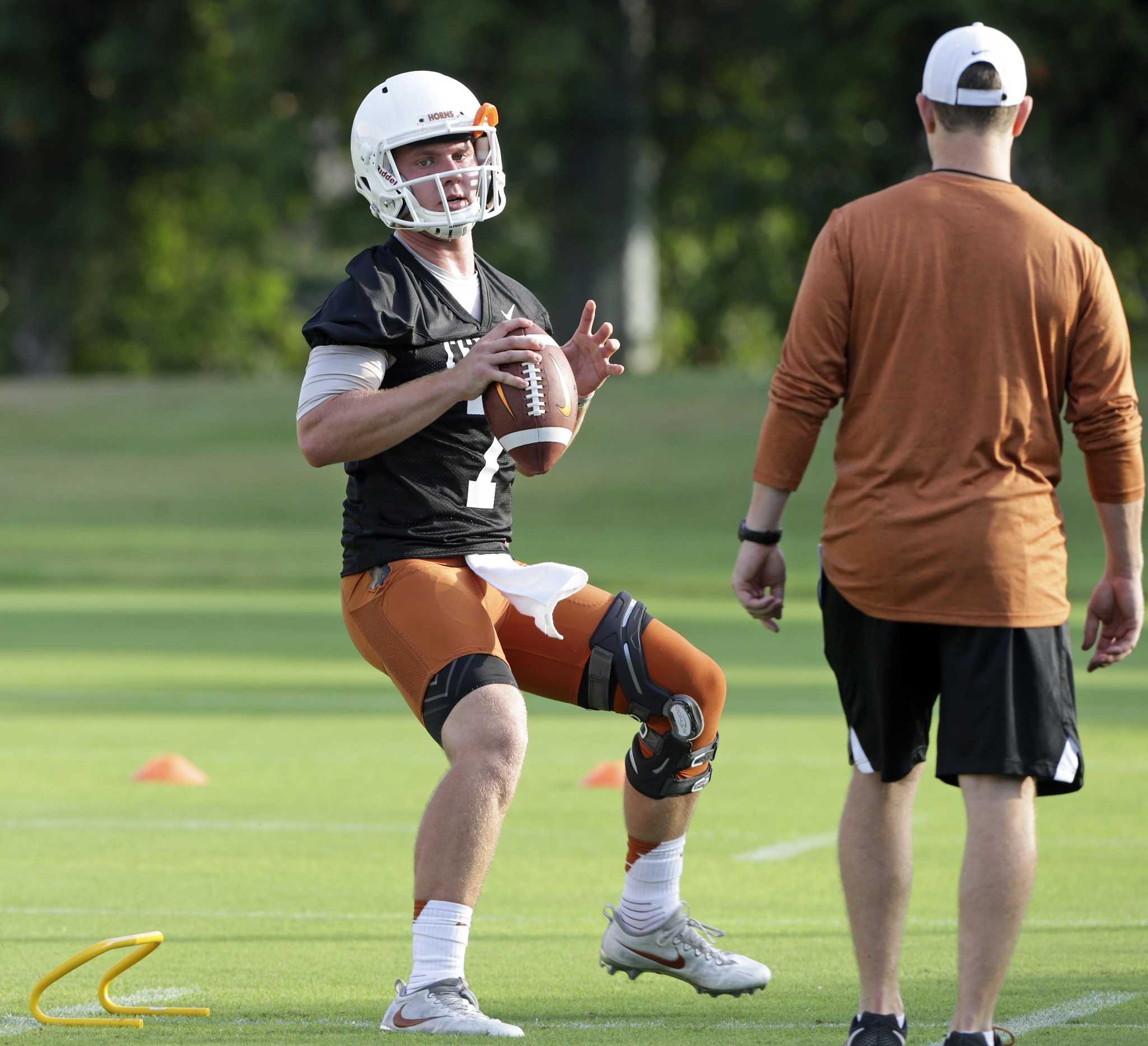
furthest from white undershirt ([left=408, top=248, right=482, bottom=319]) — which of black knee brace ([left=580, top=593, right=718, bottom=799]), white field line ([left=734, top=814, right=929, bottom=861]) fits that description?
white field line ([left=734, top=814, right=929, bottom=861])

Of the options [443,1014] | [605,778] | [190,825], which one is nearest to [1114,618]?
[443,1014]

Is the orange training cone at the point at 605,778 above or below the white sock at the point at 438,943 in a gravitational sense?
below

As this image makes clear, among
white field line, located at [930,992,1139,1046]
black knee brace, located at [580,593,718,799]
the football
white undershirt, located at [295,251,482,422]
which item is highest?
white undershirt, located at [295,251,482,422]

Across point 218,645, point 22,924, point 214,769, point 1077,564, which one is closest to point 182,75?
point 1077,564

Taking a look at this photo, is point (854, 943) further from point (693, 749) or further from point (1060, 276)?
point (1060, 276)

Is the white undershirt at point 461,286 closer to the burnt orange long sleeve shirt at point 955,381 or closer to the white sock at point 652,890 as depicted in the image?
the burnt orange long sleeve shirt at point 955,381

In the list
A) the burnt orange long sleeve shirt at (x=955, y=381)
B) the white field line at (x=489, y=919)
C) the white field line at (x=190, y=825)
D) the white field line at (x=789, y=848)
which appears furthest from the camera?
the white field line at (x=190, y=825)

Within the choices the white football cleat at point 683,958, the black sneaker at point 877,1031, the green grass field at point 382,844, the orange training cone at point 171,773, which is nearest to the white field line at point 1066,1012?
the green grass field at point 382,844

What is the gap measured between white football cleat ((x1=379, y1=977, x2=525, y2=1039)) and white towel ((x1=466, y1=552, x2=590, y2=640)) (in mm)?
903

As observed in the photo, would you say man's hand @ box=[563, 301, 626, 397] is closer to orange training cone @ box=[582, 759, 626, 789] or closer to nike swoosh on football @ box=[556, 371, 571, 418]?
nike swoosh on football @ box=[556, 371, 571, 418]

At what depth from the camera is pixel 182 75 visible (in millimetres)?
45219

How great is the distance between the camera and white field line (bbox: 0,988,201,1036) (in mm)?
5111

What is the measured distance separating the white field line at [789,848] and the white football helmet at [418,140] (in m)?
3.12

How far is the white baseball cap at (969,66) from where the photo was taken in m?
4.60
